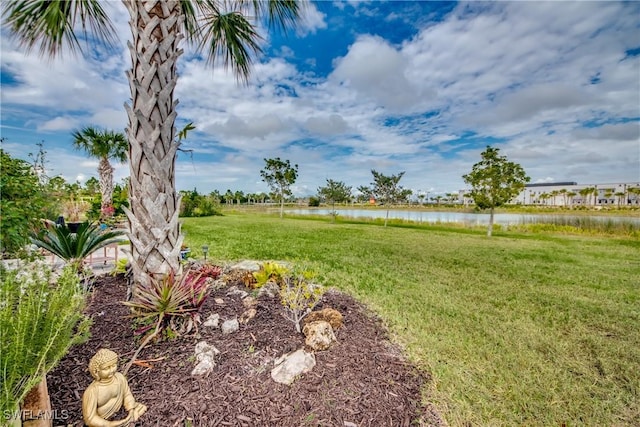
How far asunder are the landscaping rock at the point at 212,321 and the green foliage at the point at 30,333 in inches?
51.7

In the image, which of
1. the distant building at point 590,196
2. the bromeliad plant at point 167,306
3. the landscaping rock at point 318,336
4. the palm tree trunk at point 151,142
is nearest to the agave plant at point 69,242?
the palm tree trunk at point 151,142

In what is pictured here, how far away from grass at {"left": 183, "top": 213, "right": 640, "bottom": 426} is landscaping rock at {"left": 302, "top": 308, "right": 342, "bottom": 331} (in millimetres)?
745

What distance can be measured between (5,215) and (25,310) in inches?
38.0

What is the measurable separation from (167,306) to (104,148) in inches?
785

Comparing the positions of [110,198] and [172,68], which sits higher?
[172,68]

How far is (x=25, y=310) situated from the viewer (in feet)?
4.97

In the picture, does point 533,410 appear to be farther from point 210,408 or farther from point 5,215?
point 5,215

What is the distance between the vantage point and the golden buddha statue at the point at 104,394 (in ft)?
5.19

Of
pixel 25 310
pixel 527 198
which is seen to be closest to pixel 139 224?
pixel 25 310

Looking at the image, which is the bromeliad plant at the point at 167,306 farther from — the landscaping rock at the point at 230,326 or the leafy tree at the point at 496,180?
the leafy tree at the point at 496,180

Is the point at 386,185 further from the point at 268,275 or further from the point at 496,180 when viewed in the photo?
the point at 268,275

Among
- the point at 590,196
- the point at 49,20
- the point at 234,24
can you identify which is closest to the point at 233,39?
the point at 234,24

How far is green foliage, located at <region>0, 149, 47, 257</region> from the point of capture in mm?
2039

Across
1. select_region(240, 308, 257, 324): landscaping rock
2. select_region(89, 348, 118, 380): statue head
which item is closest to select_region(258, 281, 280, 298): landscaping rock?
select_region(240, 308, 257, 324): landscaping rock
